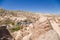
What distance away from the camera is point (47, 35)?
346 inches

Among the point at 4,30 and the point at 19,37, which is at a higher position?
the point at 4,30

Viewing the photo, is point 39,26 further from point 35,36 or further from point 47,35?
point 47,35

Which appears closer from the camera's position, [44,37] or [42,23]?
[44,37]

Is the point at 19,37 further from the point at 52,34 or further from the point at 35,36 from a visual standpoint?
the point at 52,34

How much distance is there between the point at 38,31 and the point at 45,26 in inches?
21.6

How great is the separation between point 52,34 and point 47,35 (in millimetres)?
278

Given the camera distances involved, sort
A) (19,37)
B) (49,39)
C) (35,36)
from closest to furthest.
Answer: (49,39)
(35,36)
(19,37)

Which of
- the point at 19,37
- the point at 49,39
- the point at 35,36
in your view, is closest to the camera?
the point at 49,39

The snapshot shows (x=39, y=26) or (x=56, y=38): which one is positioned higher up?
(x=39, y=26)

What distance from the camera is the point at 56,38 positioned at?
8.82m

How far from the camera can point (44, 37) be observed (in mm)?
8789

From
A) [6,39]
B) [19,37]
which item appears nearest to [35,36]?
[6,39]

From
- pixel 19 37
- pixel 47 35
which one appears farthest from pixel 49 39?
pixel 19 37

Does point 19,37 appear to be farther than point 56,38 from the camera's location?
Yes
